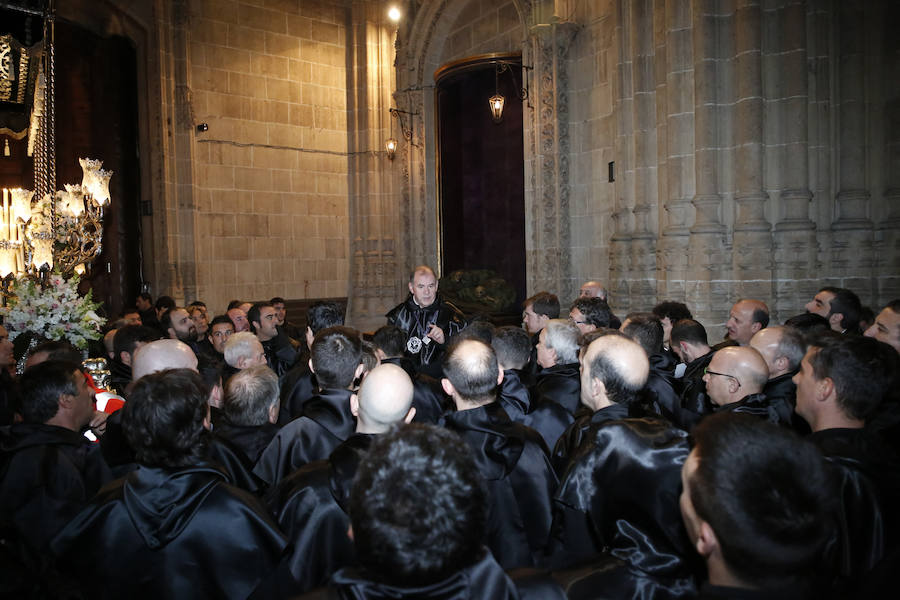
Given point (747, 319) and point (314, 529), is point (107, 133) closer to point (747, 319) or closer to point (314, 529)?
point (747, 319)

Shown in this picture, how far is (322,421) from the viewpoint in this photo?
3354 millimetres

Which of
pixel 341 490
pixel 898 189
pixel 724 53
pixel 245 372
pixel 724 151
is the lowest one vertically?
pixel 341 490

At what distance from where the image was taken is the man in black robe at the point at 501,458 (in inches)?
117

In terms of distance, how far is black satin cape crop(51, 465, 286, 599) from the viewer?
232 centimetres

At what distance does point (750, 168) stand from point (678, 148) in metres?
1.00

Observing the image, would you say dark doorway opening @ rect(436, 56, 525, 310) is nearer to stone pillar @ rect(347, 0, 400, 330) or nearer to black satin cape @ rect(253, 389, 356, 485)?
stone pillar @ rect(347, 0, 400, 330)

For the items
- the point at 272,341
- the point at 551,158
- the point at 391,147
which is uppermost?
the point at 391,147

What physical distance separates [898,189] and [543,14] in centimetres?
613

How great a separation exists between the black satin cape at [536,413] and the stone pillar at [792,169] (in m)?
5.33

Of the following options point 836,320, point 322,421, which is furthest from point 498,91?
point 322,421

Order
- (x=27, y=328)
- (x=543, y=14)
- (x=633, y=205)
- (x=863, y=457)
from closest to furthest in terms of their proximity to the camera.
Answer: (x=863, y=457) → (x=27, y=328) → (x=633, y=205) → (x=543, y=14)

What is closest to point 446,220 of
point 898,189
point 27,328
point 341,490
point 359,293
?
point 359,293

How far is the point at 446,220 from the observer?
14.8m

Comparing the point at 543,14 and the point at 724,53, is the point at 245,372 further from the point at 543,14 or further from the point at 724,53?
the point at 543,14
